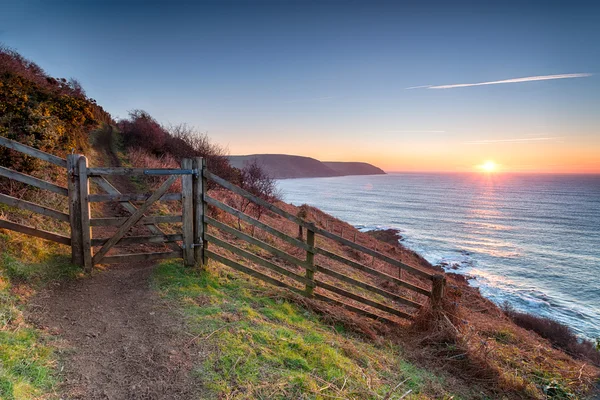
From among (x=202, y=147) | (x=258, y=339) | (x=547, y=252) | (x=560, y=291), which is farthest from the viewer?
(x=547, y=252)

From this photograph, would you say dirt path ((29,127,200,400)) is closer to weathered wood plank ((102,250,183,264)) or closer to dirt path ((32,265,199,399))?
dirt path ((32,265,199,399))

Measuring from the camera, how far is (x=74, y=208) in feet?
19.0

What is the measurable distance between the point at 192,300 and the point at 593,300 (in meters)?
28.2

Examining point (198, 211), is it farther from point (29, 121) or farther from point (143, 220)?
point (29, 121)

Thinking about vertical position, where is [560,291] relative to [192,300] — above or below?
below

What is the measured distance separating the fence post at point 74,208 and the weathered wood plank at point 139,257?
0.47m

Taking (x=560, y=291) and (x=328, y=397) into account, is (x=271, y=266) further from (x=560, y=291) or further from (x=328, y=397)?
(x=560, y=291)

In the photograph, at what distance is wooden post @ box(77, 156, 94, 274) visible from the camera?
18.7ft

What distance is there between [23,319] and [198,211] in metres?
3.04

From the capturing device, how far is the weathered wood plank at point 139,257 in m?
6.16

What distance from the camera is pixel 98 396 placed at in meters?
3.29

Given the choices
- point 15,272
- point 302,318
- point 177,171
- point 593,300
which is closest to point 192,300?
point 302,318

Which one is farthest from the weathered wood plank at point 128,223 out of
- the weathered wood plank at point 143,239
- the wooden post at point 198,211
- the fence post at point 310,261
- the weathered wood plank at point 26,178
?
the fence post at point 310,261

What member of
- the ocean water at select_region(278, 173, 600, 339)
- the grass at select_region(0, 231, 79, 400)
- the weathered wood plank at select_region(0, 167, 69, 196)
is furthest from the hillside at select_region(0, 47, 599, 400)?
the ocean water at select_region(278, 173, 600, 339)
